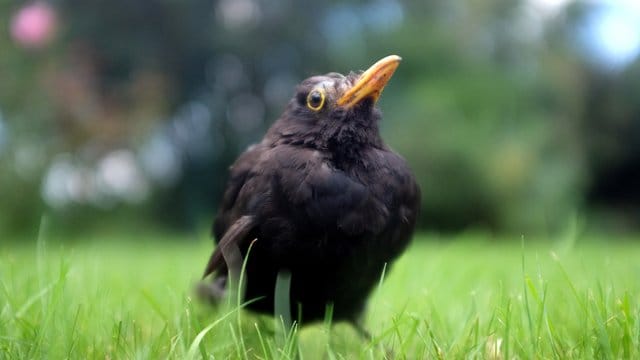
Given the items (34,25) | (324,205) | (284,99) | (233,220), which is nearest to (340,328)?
(233,220)

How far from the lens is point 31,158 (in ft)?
30.7

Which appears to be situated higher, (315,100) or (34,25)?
(34,25)

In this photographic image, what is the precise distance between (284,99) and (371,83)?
10.0 m

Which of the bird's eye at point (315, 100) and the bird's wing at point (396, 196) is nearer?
the bird's wing at point (396, 196)

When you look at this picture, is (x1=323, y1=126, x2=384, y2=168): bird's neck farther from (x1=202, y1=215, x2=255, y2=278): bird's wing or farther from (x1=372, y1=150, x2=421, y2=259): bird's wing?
(x1=202, y1=215, x2=255, y2=278): bird's wing

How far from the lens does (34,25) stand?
9625mm

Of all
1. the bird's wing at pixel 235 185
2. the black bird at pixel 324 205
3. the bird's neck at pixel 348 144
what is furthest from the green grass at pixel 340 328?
the bird's neck at pixel 348 144

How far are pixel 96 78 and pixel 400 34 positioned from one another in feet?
16.7

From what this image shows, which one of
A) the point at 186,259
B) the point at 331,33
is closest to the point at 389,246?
the point at 186,259

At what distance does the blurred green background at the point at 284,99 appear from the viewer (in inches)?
387

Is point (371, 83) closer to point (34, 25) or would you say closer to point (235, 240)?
point (235, 240)

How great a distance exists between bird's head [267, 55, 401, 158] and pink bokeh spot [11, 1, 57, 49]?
25.9 feet

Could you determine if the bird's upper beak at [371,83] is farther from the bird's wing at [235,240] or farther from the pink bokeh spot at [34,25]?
the pink bokeh spot at [34,25]

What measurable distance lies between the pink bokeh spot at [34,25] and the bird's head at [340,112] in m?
7.90
